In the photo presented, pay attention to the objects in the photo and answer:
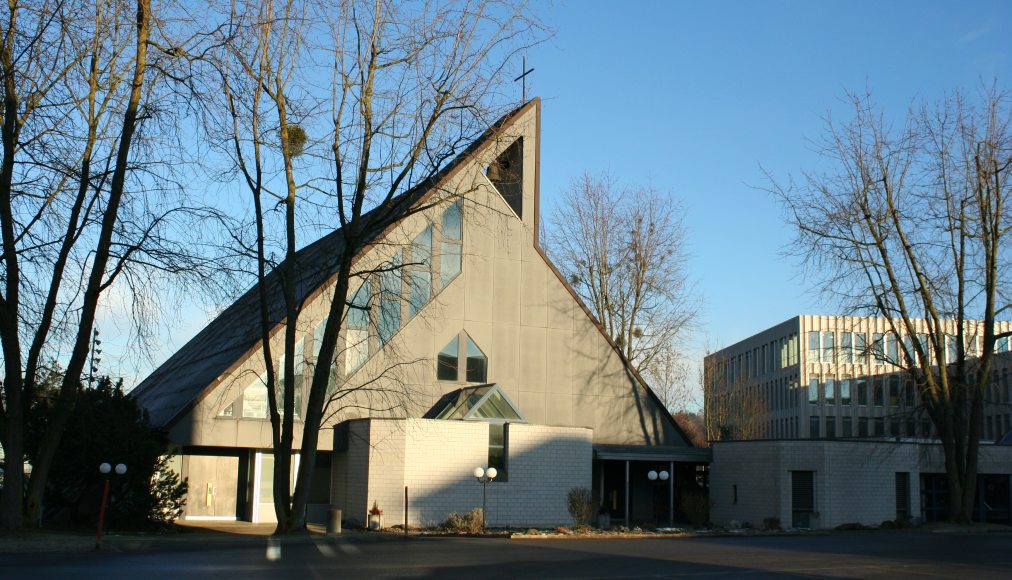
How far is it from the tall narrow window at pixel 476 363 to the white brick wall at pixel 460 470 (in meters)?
4.03

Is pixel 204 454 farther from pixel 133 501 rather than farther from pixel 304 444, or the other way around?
pixel 304 444

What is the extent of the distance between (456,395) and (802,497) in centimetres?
1252

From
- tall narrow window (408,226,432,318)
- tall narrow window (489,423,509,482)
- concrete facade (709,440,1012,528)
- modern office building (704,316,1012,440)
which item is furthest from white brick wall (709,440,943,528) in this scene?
modern office building (704,316,1012,440)

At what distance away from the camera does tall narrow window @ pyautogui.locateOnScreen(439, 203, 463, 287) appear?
3506 centimetres

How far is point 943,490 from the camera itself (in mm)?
37938

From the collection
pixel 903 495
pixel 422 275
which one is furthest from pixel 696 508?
pixel 422 275

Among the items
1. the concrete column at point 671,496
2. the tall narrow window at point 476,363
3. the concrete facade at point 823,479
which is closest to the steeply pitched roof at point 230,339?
the tall narrow window at point 476,363

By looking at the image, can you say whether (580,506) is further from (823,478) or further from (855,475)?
(855,475)

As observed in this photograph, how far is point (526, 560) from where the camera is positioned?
18438 millimetres

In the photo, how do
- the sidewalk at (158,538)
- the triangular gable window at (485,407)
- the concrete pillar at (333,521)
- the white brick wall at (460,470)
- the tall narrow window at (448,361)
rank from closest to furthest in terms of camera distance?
1. the sidewalk at (158,538)
2. the concrete pillar at (333,521)
3. the white brick wall at (460,470)
4. the triangular gable window at (485,407)
5. the tall narrow window at (448,361)

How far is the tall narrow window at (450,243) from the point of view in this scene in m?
35.1

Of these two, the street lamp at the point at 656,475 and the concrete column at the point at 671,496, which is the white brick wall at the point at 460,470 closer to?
the street lamp at the point at 656,475

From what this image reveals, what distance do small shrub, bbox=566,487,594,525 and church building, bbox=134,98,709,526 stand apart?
0.61m

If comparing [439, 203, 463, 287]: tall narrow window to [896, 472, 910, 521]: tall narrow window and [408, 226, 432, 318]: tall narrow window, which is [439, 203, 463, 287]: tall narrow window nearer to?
[408, 226, 432, 318]: tall narrow window
